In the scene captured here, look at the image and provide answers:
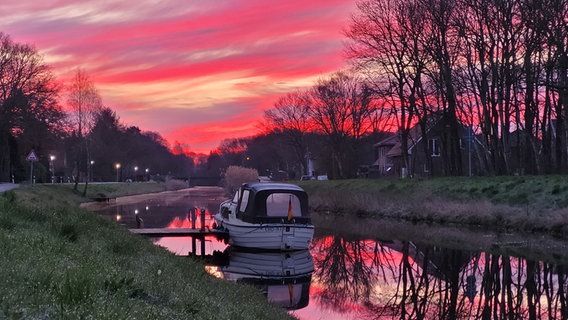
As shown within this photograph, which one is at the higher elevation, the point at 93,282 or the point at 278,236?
the point at 93,282

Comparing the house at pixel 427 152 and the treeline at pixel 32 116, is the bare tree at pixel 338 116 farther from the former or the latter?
the treeline at pixel 32 116

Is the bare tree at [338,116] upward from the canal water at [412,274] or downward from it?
upward

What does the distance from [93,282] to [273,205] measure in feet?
54.3

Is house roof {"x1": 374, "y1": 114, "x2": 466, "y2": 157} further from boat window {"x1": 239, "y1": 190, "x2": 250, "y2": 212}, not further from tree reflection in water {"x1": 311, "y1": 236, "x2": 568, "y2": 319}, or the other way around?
tree reflection in water {"x1": 311, "y1": 236, "x2": 568, "y2": 319}

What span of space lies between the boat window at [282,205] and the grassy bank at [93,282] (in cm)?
905

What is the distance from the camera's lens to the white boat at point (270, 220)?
2227cm

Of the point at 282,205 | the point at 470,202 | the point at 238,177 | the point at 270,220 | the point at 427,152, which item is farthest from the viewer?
the point at 238,177

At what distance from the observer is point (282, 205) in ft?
78.0

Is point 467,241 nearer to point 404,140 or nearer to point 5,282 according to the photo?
point 5,282

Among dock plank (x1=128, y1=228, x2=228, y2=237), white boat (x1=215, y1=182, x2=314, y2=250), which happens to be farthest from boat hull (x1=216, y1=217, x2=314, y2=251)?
dock plank (x1=128, y1=228, x2=228, y2=237)

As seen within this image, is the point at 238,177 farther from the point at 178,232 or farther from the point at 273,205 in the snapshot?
the point at 273,205

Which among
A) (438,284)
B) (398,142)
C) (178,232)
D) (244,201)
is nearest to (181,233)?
(178,232)

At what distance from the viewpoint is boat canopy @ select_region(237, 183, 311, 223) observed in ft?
74.8

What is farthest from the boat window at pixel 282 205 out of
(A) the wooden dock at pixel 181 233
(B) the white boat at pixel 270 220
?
(A) the wooden dock at pixel 181 233
